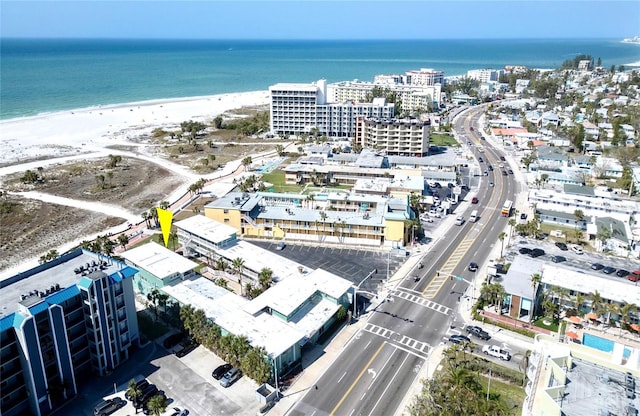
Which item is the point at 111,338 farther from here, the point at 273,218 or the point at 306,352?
the point at 273,218

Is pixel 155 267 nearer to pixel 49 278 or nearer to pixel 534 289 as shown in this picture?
pixel 49 278

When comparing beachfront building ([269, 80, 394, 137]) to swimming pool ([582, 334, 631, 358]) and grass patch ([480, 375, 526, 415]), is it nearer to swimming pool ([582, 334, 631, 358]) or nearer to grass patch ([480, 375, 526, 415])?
swimming pool ([582, 334, 631, 358])

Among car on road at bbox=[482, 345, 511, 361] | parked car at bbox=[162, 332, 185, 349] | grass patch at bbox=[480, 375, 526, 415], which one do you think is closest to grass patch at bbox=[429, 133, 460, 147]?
car on road at bbox=[482, 345, 511, 361]

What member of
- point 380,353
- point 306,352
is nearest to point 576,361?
point 380,353

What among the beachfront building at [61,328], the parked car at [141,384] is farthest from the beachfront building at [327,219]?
the parked car at [141,384]

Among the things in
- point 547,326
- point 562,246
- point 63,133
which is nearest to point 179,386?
point 547,326

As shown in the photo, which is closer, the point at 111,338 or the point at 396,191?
the point at 111,338
